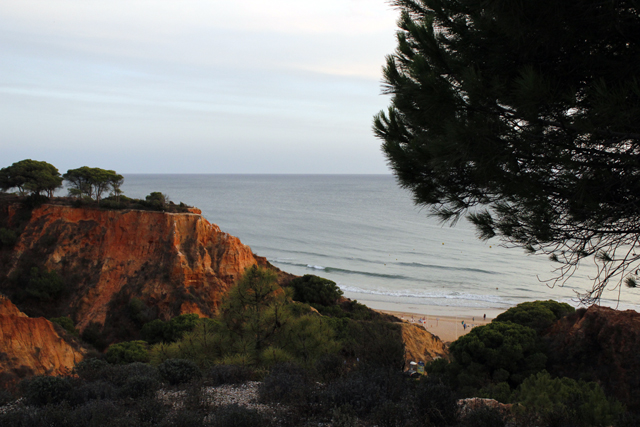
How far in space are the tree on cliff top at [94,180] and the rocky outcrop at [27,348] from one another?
20.4 m

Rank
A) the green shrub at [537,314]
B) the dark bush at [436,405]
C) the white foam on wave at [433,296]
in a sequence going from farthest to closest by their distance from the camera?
the white foam on wave at [433,296], the green shrub at [537,314], the dark bush at [436,405]

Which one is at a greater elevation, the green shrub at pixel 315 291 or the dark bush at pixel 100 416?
the dark bush at pixel 100 416

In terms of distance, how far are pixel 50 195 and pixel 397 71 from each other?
3324cm

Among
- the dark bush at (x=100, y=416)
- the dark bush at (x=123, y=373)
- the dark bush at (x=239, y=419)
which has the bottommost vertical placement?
the dark bush at (x=123, y=373)

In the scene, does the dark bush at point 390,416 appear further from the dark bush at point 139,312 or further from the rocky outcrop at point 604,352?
the dark bush at point 139,312

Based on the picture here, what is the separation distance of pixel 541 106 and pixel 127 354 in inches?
722

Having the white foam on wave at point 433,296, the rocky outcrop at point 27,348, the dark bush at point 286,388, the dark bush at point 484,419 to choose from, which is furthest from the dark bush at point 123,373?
the white foam on wave at point 433,296

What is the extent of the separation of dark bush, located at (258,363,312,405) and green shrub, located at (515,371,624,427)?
3074 millimetres

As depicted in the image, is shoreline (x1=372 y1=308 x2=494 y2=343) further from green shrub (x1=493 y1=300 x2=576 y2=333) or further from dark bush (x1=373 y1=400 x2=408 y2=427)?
dark bush (x1=373 y1=400 x2=408 y2=427)

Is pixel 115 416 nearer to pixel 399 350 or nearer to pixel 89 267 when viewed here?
pixel 399 350

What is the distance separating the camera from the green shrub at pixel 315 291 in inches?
1183

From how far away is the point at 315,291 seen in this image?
3016 cm

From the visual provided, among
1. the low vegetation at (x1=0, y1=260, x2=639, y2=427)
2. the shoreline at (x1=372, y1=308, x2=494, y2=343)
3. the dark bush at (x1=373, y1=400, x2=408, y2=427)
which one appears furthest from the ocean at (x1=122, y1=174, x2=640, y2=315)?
the dark bush at (x1=373, y1=400, x2=408, y2=427)

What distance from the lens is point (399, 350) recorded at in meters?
7.41
